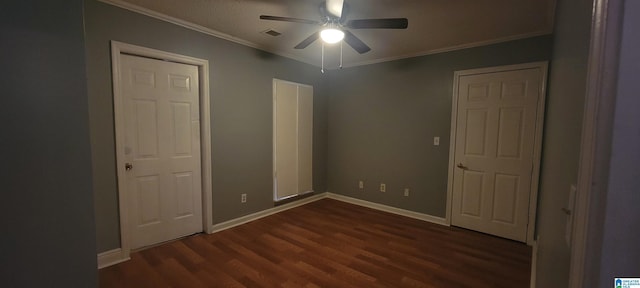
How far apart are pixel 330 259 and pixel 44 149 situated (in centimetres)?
225

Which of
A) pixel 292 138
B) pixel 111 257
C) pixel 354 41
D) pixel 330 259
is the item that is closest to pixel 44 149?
pixel 111 257

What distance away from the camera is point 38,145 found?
130 cm

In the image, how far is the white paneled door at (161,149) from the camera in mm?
2424

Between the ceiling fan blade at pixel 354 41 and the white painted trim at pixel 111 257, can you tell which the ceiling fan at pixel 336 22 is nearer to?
the ceiling fan blade at pixel 354 41

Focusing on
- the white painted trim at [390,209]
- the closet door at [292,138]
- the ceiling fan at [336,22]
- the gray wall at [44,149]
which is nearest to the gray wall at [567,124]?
the ceiling fan at [336,22]

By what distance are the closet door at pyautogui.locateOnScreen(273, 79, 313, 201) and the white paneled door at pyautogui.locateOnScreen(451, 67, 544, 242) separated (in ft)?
7.33

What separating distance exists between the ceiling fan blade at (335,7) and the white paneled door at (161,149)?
66.8 inches

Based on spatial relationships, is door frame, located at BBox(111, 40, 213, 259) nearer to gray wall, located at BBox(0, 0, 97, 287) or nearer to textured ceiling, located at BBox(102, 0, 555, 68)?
textured ceiling, located at BBox(102, 0, 555, 68)

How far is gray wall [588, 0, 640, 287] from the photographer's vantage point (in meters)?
0.35

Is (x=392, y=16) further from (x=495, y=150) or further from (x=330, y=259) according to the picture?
(x=330, y=259)

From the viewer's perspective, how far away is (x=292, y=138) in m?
4.00

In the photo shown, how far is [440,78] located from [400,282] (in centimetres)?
258

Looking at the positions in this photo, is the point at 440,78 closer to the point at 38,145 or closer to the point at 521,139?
the point at 521,139

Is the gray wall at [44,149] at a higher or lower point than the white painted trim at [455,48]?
lower
